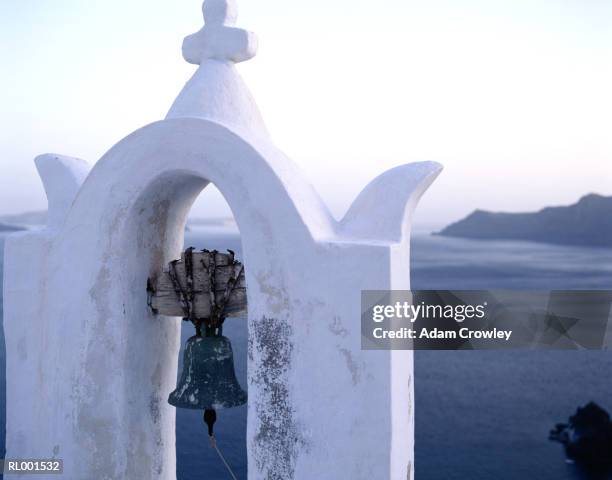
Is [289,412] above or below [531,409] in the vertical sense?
above

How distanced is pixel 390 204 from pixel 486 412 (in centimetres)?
2602

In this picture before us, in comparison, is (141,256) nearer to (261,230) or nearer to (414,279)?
(261,230)

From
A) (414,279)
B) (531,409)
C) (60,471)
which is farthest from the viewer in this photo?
(414,279)

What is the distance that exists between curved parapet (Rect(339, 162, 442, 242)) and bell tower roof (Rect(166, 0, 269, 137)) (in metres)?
0.81

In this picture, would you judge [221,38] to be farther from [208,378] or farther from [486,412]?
[486,412]

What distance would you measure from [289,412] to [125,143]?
192 cm

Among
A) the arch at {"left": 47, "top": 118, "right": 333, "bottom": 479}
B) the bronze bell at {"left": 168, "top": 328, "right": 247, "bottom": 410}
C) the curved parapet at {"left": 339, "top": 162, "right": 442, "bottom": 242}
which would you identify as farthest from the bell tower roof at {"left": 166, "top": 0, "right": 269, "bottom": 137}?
the bronze bell at {"left": 168, "top": 328, "right": 247, "bottom": 410}

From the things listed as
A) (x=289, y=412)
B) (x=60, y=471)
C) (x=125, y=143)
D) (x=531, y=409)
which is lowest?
(x=531, y=409)

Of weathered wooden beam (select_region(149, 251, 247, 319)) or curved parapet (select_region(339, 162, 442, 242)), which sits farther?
weathered wooden beam (select_region(149, 251, 247, 319))

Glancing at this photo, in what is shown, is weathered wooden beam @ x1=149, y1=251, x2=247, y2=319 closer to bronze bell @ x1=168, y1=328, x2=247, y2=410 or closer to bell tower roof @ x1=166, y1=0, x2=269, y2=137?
bronze bell @ x1=168, y1=328, x2=247, y2=410

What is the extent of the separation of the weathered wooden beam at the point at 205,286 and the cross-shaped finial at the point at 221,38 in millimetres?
1321

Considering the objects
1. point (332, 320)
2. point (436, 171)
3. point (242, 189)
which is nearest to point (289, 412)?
point (332, 320)

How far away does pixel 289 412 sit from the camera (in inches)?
150

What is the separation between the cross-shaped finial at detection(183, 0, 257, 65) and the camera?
4.51m
